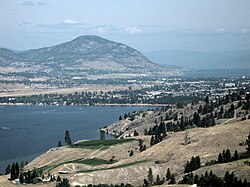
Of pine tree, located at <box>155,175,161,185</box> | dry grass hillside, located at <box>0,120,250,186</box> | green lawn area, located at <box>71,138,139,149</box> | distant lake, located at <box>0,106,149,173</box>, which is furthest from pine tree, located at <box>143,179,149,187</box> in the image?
distant lake, located at <box>0,106,149,173</box>

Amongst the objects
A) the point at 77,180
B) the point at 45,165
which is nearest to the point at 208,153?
the point at 77,180

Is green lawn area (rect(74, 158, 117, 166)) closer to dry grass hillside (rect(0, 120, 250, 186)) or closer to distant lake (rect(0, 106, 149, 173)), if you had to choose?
dry grass hillside (rect(0, 120, 250, 186))

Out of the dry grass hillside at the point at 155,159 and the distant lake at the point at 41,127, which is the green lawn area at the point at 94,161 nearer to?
the dry grass hillside at the point at 155,159

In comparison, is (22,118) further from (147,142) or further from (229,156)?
(229,156)

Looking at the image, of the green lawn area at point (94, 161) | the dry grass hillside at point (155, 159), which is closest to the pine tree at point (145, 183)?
the dry grass hillside at point (155, 159)

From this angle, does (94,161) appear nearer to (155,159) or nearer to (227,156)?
(155,159)
